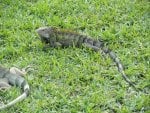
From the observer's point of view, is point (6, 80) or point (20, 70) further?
point (20, 70)

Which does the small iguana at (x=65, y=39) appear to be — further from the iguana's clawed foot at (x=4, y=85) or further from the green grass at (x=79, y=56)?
the iguana's clawed foot at (x=4, y=85)

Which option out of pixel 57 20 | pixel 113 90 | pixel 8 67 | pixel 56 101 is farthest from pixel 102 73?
pixel 57 20

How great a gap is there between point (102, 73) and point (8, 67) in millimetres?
1329

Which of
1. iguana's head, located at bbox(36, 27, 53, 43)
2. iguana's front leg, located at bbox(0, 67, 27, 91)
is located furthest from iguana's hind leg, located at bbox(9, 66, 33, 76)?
iguana's head, located at bbox(36, 27, 53, 43)

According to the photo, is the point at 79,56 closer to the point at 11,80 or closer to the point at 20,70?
the point at 20,70

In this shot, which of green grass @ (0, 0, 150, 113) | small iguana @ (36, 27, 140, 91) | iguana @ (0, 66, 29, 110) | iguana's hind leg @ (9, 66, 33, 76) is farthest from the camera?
small iguana @ (36, 27, 140, 91)

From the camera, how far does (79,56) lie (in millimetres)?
6535

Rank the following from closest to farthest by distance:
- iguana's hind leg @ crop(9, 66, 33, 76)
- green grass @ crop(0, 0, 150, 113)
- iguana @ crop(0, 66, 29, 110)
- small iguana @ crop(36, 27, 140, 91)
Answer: green grass @ crop(0, 0, 150, 113) → iguana @ crop(0, 66, 29, 110) → iguana's hind leg @ crop(9, 66, 33, 76) → small iguana @ crop(36, 27, 140, 91)

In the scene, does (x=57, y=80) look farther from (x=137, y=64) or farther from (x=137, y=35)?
(x=137, y=35)

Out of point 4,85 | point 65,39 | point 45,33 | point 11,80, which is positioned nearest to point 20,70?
point 11,80

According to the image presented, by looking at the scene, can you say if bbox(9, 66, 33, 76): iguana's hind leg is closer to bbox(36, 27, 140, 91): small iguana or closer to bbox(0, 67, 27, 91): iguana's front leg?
bbox(0, 67, 27, 91): iguana's front leg

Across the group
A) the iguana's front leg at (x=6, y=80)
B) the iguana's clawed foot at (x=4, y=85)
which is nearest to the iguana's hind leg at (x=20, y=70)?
the iguana's front leg at (x=6, y=80)

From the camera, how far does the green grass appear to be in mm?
5547

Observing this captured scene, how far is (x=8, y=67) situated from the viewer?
636 cm
